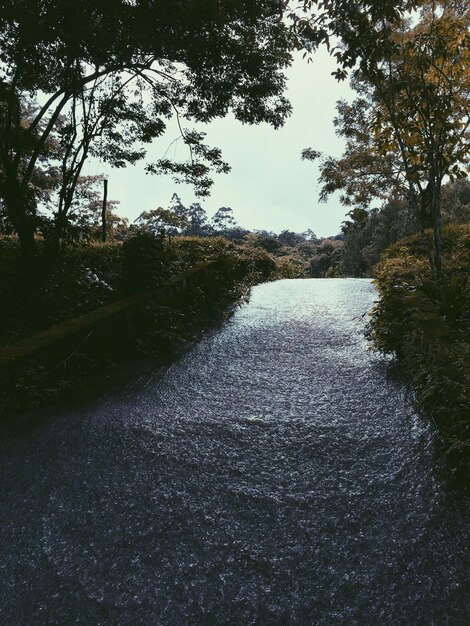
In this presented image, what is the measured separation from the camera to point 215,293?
29.0ft

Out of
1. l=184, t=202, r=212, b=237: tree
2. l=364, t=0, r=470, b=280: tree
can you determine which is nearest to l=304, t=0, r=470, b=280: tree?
l=364, t=0, r=470, b=280: tree

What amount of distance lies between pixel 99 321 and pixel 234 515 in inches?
123

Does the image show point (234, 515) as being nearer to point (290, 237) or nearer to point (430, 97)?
point (430, 97)

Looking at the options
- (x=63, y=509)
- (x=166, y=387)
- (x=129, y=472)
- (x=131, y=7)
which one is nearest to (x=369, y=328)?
(x=166, y=387)

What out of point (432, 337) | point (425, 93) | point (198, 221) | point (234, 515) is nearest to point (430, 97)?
point (425, 93)

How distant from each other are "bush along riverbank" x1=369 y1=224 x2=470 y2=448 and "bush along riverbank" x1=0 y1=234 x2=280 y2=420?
9.40ft

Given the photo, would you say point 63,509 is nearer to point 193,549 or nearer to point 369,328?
point 193,549

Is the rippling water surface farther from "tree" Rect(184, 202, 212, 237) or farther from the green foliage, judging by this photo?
"tree" Rect(184, 202, 212, 237)

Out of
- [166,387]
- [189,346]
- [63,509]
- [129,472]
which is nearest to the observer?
[63,509]

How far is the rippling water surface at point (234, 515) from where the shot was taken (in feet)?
6.07

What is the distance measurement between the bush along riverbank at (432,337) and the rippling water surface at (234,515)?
0.88 feet

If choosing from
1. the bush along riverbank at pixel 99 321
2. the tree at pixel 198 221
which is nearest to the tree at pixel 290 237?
the tree at pixel 198 221

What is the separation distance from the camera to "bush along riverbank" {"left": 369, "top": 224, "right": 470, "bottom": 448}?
A: 2.93 meters

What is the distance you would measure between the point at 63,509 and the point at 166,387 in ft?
6.66
